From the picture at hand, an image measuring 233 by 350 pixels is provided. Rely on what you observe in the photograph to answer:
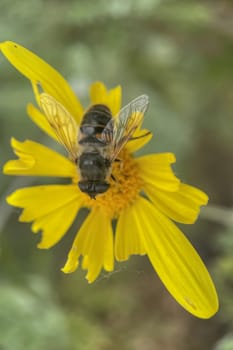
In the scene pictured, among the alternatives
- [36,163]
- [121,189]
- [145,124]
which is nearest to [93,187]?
[121,189]

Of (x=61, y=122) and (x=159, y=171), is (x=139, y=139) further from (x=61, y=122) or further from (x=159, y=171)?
(x=61, y=122)

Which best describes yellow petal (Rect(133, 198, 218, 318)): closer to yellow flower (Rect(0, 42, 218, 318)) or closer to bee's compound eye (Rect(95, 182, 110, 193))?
yellow flower (Rect(0, 42, 218, 318))

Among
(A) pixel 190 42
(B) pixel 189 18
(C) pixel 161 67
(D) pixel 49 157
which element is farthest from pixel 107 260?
(A) pixel 190 42

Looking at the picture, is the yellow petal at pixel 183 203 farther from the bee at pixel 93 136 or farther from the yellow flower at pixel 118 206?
the bee at pixel 93 136

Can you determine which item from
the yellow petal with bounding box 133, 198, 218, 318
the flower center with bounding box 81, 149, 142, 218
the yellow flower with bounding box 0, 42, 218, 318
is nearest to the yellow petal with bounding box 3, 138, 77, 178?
the yellow flower with bounding box 0, 42, 218, 318

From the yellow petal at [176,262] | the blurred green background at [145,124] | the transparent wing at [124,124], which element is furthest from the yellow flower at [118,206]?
the blurred green background at [145,124]

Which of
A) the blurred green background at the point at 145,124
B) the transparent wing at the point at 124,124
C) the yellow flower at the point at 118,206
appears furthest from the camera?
the blurred green background at the point at 145,124
